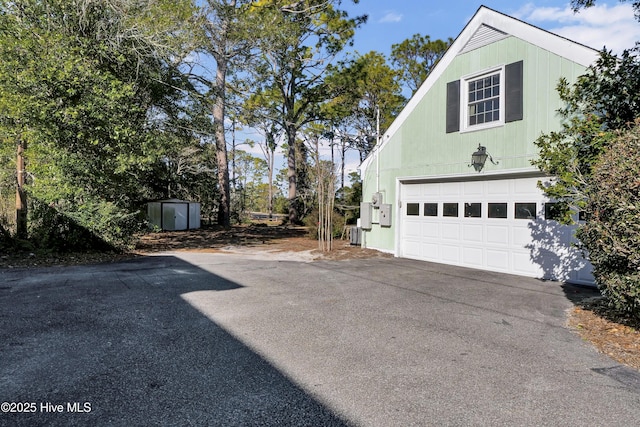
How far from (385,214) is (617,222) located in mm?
6822

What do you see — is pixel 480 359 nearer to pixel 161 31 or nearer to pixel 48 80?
pixel 48 80

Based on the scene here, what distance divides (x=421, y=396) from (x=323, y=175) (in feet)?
34.7

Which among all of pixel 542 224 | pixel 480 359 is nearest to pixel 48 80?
pixel 480 359

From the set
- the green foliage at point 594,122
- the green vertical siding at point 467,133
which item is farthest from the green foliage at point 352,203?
the green foliage at point 594,122

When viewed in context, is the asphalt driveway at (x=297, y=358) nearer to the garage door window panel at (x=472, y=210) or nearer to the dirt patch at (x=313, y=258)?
the dirt patch at (x=313, y=258)

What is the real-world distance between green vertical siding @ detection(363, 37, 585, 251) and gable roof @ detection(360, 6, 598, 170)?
0.37 ft

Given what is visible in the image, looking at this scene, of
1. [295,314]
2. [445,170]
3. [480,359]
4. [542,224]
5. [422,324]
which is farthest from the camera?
[445,170]

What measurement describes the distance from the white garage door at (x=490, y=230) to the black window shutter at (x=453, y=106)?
56.2 inches

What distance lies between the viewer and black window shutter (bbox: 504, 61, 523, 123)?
7.45 meters

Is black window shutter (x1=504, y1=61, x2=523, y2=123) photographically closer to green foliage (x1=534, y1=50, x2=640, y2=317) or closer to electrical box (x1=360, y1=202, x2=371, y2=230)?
green foliage (x1=534, y1=50, x2=640, y2=317)

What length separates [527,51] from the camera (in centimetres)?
738

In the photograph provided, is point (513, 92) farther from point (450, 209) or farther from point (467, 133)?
point (450, 209)

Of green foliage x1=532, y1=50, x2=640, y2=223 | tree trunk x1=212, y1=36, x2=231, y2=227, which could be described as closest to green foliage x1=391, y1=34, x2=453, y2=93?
tree trunk x1=212, y1=36, x2=231, y2=227

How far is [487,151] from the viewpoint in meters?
8.01
